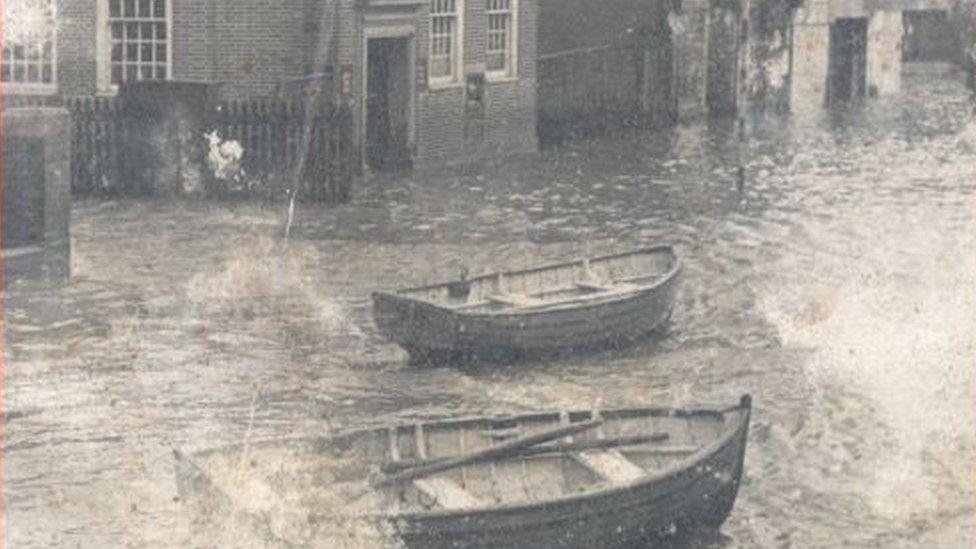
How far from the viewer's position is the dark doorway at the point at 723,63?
155 ft

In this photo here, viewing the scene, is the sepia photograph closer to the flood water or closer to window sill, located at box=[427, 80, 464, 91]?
the flood water

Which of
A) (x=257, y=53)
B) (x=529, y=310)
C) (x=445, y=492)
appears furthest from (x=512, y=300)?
(x=257, y=53)

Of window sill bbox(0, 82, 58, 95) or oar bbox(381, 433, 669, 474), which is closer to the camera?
oar bbox(381, 433, 669, 474)

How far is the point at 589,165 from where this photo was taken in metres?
35.4

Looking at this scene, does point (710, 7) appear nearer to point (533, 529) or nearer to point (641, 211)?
point (641, 211)

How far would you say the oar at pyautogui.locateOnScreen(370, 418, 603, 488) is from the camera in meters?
11.9

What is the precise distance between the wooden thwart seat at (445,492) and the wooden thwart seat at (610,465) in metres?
0.89

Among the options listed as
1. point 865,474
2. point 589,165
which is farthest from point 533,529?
point 589,165

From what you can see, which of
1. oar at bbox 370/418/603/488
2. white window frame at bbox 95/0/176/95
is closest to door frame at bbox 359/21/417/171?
white window frame at bbox 95/0/176/95

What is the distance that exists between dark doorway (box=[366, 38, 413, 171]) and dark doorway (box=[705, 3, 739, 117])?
54.7 feet

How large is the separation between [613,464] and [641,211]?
1703 centimetres

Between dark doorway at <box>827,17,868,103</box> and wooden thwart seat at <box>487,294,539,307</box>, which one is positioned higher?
dark doorway at <box>827,17,868,103</box>

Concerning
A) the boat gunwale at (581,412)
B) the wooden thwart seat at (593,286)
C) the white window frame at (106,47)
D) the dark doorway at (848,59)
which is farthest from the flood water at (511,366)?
the dark doorway at (848,59)

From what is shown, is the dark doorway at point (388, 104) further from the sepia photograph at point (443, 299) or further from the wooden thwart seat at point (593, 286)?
the wooden thwart seat at point (593, 286)
